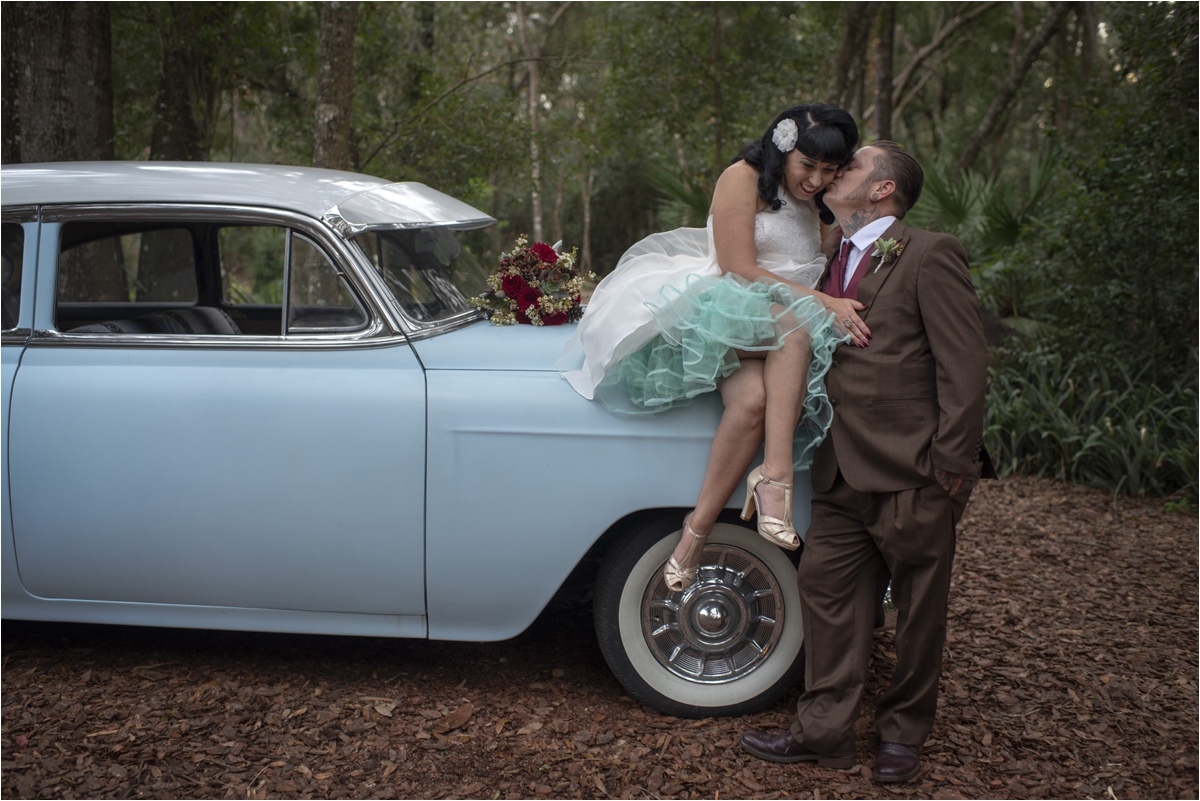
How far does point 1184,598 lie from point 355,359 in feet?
12.6

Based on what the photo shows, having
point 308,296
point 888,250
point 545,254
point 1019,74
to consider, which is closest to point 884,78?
point 1019,74

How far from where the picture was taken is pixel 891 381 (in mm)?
2711

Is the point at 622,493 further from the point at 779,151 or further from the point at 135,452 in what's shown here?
the point at 135,452

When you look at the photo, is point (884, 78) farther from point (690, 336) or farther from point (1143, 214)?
point (690, 336)

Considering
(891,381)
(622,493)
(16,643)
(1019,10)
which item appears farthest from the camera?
(1019,10)

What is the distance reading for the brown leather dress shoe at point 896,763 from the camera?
2.83 meters

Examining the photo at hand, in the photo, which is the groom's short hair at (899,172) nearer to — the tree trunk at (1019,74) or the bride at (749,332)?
the bride at (749,332)

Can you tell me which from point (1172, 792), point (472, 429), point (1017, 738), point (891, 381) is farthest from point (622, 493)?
point (1172, 792)

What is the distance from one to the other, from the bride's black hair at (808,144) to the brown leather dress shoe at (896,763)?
1685 millimetres

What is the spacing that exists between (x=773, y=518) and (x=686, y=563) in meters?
0.32

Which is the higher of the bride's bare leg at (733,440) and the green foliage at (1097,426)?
the bride's bare leg at (733,440)

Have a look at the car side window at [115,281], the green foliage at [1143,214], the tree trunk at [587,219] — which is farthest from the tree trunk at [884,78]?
the tree trunk at [587,219]

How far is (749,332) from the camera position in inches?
110

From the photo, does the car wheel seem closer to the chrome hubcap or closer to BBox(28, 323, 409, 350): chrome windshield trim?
the chrome hubcap
